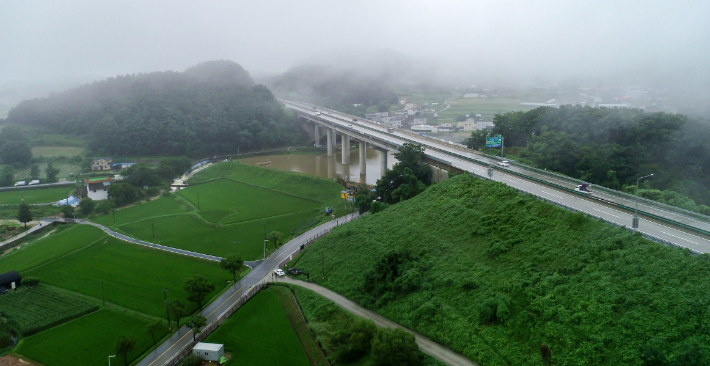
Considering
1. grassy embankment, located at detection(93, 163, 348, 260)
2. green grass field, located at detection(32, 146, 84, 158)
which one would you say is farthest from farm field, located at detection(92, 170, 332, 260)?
green grass field, located at detection(32, 146, 84, 158)

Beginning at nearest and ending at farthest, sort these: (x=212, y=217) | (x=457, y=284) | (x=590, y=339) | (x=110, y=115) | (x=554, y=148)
A: (x=590, y=339) → (x=457, y=284) → (x=554, y=148) → (x=212, y=217) → (x=110, y=115)

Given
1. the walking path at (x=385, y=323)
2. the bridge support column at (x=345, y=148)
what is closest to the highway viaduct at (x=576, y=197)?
the bridge support column at (x=345, y=148)

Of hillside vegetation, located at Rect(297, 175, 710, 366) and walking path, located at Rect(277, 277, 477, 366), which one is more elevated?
hillside vegetation, located at Rect(297, 175, 710, 366)

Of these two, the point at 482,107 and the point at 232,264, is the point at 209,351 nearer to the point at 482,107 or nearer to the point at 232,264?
the point at 232,264

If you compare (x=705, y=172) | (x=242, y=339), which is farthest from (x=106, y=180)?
(x=705, y=172)

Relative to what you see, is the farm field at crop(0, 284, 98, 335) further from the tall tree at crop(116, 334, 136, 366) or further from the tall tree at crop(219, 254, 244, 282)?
the tall tree at crop(219, 254, 244, 282)

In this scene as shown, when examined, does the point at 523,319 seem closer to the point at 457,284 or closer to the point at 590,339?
the point at 590,339
